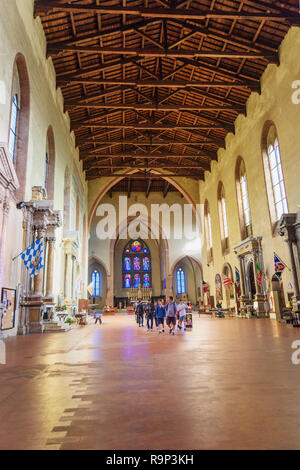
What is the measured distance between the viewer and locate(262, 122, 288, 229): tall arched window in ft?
48.0

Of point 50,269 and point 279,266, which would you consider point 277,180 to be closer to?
point 279,266

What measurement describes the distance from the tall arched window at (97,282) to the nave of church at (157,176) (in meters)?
11.5

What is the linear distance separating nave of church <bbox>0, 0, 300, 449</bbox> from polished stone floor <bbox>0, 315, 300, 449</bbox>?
23mm

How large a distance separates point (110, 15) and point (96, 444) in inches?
584

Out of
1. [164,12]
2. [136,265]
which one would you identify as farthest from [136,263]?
[164,12]

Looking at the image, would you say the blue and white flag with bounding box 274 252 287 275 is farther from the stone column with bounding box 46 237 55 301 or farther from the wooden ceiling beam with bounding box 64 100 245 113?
the wooden ceiling beam with bounding box 64 100 245 113

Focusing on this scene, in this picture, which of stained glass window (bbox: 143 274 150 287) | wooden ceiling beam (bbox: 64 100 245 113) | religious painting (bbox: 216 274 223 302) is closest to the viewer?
wooden ceiling beam (bbox: 64 100 245 113)

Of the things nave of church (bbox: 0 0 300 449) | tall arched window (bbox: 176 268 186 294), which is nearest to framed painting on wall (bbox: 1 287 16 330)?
nave of church (bbox: 0 0 300 449)

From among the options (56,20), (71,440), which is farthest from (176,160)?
(71,440)

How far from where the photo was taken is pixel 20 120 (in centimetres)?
1072

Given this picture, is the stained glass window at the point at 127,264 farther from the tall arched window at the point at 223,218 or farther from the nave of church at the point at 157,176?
the tall arched window at the point at 223,218

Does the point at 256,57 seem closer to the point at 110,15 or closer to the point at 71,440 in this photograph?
the point at 110,15

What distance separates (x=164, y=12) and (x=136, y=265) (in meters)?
29.9

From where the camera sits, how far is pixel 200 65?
15500 mm
